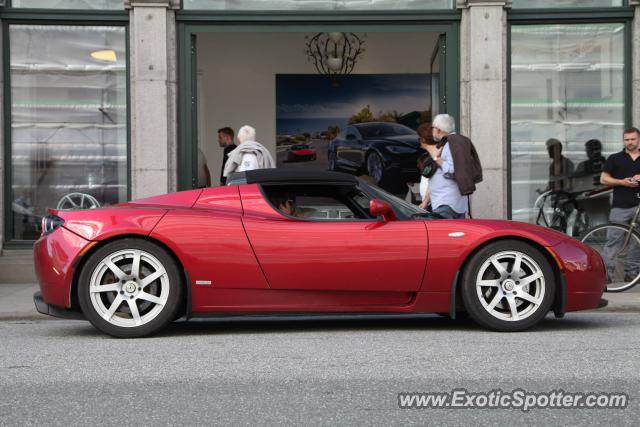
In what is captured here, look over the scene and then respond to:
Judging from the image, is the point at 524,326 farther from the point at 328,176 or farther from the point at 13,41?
the point at 13,41

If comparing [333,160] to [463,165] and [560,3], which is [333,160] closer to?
[560,3]

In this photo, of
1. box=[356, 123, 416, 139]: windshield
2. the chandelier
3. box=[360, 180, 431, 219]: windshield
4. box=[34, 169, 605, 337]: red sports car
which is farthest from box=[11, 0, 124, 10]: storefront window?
box=[360, 180, 431, 219]: windshield

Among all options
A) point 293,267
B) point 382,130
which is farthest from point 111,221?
point 382,130

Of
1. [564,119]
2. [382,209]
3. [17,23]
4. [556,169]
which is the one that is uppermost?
[17,23]

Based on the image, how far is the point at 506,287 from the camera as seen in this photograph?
283 inches

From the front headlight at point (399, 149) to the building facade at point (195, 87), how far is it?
4049mm

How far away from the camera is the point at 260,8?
1330 centimetres

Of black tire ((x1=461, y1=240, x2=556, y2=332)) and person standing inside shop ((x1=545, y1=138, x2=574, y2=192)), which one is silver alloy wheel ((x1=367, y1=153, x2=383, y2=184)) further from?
black tire ((x1=461, y1=240, x2=556, y2=332))

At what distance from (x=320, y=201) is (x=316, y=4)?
20.8 ft

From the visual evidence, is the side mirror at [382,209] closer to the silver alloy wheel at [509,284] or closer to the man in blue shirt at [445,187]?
the silver alloy wheel at [509,284]

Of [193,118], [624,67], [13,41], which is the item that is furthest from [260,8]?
[624,67]

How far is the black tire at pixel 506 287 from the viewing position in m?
7.16

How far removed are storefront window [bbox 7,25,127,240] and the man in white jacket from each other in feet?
8.03

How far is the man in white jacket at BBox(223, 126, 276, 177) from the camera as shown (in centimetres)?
1139
